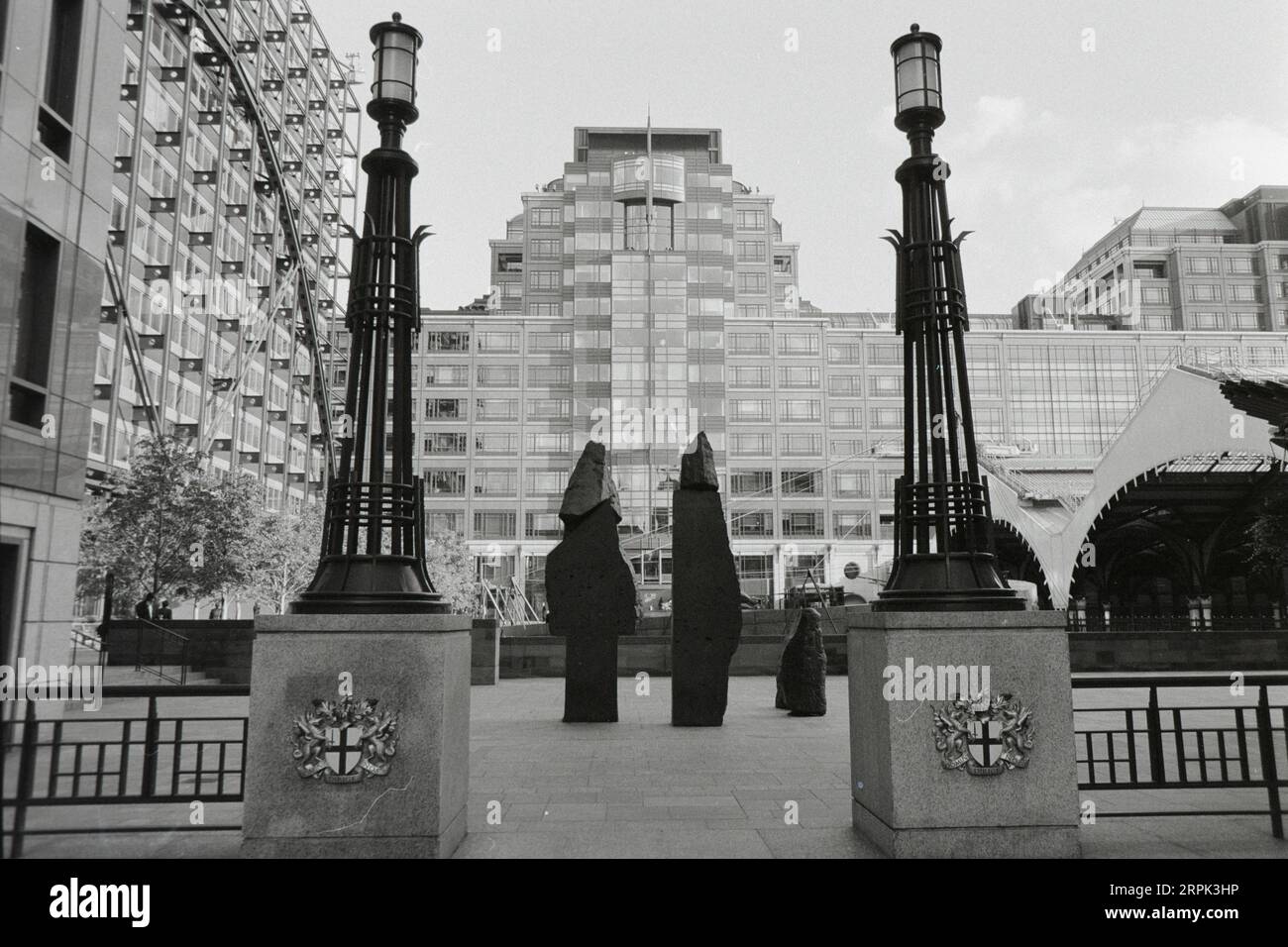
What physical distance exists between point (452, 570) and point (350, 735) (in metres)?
44.7

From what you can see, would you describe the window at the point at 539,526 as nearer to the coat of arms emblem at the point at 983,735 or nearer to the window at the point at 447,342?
the window at the point at 447,342

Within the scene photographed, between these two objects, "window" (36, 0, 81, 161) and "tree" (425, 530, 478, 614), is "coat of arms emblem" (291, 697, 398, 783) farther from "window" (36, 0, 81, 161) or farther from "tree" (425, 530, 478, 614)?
"tree" (425, 530, 478, 614)

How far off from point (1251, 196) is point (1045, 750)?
107 m

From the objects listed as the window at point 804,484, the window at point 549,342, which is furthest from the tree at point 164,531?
the window at point 804,484

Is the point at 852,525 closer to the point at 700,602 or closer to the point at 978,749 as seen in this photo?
the point at 700,602

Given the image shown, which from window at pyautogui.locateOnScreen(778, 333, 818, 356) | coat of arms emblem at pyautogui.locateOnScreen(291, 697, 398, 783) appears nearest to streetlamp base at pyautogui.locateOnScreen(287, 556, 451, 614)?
coat of arms emblem at pyautogui.locateOnScreen(291, 697, 398, 783)

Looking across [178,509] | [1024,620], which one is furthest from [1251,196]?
[1024,620]

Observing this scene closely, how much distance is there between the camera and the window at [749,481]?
246 ft

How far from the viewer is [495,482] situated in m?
75.6

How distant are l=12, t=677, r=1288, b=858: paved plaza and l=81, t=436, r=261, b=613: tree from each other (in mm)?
17105

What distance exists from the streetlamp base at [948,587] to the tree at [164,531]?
74.2ft

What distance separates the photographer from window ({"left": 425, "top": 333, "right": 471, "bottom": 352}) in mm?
76688

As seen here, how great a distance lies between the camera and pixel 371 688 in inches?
208

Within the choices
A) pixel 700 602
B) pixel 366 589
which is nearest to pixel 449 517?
pixel 700 602
